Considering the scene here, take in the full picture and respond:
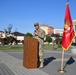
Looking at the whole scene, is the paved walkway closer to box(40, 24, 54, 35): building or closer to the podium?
the podium

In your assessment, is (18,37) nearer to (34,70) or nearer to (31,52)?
(31,52)

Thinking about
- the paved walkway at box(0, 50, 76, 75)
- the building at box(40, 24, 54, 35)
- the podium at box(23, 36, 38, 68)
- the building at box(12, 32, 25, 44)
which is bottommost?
the paved walkway at box(0, 50, 76, 75)

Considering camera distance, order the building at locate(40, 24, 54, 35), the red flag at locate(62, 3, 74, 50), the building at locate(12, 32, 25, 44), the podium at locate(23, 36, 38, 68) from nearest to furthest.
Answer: the red flag at locate(62, 3, 74, 50) < the podium at locate(23, 36, 38, 68) < the building at locate(12, 32, 25, 44) < the building at locate(40, 24, 54, 35)

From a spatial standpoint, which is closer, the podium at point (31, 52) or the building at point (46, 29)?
the podium at point (31, 52)

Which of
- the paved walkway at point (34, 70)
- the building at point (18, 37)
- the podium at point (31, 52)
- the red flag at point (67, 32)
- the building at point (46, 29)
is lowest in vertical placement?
the paved walkway at point (34, 70)

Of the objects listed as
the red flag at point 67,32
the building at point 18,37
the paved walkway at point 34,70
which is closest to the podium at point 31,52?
the paved walkway at point 34,70

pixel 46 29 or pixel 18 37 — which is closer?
pixel 18 37

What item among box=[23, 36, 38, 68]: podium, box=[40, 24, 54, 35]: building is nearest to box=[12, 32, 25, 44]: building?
box=[40, 24, 54, 35]: building

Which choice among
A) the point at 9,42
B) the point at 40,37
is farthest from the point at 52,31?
the point at 40,37

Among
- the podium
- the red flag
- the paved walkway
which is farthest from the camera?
the podium

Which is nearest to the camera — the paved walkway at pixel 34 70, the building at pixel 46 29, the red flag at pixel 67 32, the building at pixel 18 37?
the paved walkway at pixel 34 70

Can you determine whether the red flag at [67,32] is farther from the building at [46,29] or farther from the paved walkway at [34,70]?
the building at [46,29]

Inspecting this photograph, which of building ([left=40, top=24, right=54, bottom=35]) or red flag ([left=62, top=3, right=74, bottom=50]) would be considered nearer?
red flag ([left=62, top=3, right=74, bottom=50])

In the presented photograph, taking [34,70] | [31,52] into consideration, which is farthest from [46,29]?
[34,70]
